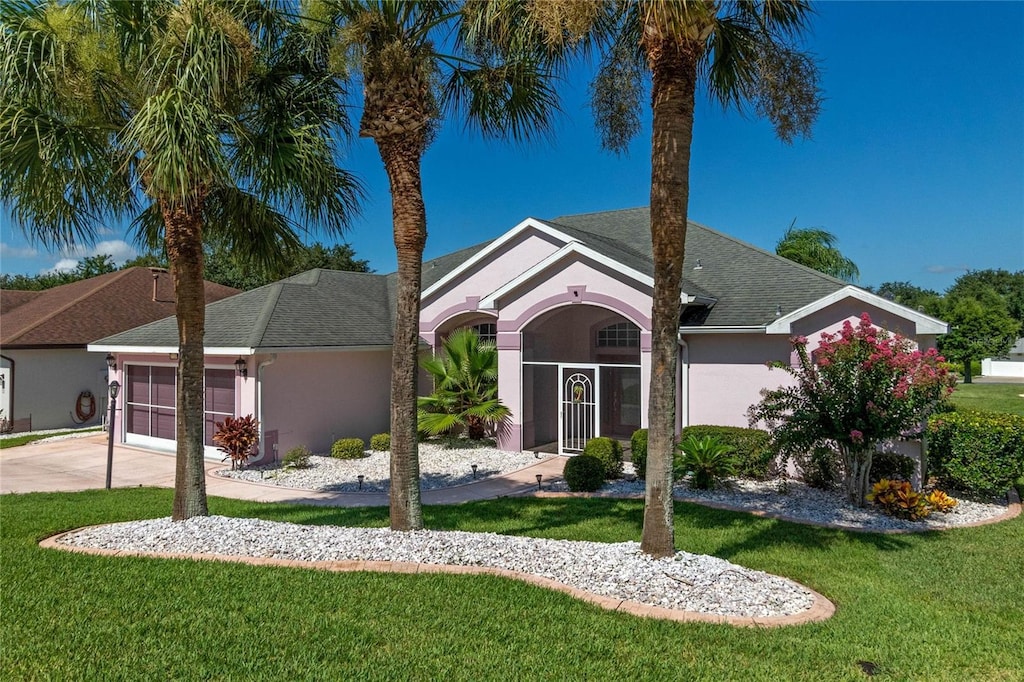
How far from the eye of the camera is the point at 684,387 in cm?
1519

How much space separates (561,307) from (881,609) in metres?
11.1

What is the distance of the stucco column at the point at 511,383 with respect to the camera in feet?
55.7

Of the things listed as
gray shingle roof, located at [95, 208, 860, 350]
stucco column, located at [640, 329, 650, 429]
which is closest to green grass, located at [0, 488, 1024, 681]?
stucco column, located at [640, 329, 650, 429]

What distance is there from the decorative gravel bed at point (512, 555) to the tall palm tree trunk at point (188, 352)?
0.40 m

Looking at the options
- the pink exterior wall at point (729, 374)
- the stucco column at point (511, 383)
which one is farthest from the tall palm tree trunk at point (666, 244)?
the stucco column at point (511, 383)

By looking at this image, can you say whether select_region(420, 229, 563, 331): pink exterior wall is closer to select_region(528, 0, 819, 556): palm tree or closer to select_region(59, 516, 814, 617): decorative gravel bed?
select_region(528, 0, 819, 556): palm tree

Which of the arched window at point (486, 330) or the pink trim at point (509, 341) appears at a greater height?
the arched window at point (486, 330)

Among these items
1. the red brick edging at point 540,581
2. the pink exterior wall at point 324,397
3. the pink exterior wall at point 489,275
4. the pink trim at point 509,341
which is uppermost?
the pink exterior wall at point 489,275

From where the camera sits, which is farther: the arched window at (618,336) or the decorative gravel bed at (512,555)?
the arched window at (618,336)

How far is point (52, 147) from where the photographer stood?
804 centimetres

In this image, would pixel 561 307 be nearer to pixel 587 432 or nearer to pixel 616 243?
pixel 587 432

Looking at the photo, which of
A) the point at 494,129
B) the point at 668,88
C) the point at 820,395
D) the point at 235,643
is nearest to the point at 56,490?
the point at 235,643

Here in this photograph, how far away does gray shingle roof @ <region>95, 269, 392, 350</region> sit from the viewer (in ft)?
54.9

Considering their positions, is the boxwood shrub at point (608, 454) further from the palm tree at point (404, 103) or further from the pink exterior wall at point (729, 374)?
the palm tree at point (404, 103)
